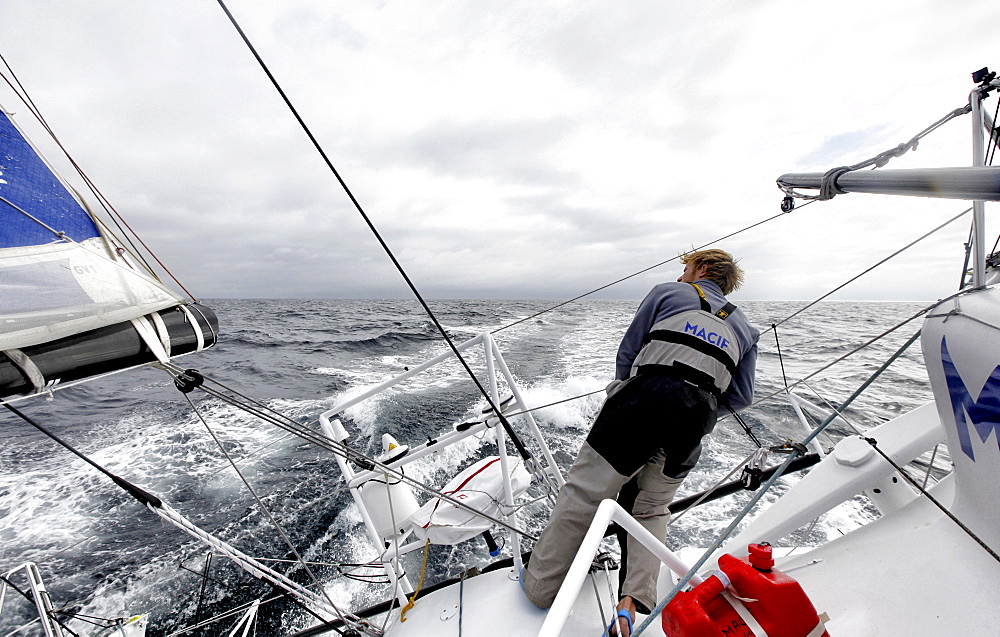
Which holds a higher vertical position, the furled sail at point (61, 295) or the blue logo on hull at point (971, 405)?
the furled sail at point (61, 295)

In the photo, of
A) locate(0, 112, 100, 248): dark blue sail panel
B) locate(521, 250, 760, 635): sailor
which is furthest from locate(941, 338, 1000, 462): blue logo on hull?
locate(0, 112, 100, 248): dark blue sail panel

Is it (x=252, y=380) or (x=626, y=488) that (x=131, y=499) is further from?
(x=626, y=488)

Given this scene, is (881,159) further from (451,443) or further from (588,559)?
(451,443)

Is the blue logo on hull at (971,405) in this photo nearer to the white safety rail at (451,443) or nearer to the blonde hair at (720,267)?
the blonde hair at (720,267)

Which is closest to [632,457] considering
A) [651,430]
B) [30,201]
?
[651,430]

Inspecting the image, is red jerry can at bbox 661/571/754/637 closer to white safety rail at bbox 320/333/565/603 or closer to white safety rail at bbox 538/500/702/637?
white safety rail at bbox 538/500/702/637

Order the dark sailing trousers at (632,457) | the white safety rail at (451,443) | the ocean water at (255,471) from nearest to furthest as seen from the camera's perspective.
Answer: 1. the dark sailing trousers at (632,457)
2. the white safety rail at (451,443)
3. the ocean water at (255,471)

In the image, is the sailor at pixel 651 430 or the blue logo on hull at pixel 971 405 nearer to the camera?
the blue logo on hull at pixel 971 405

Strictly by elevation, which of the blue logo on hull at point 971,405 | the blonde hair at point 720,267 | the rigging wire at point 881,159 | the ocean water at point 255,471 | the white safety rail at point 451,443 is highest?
the rigging wire at point 881,159

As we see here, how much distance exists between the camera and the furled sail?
98cm

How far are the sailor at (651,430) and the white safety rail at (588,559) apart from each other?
177 mm

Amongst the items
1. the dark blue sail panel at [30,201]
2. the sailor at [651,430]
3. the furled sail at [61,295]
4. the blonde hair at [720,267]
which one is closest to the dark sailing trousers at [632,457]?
the sailor at [651,430]

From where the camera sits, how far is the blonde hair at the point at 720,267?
183cm

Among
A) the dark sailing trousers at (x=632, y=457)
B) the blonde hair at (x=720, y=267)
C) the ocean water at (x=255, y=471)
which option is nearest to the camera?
the dark sailing trousers at (x=632, y=457)
